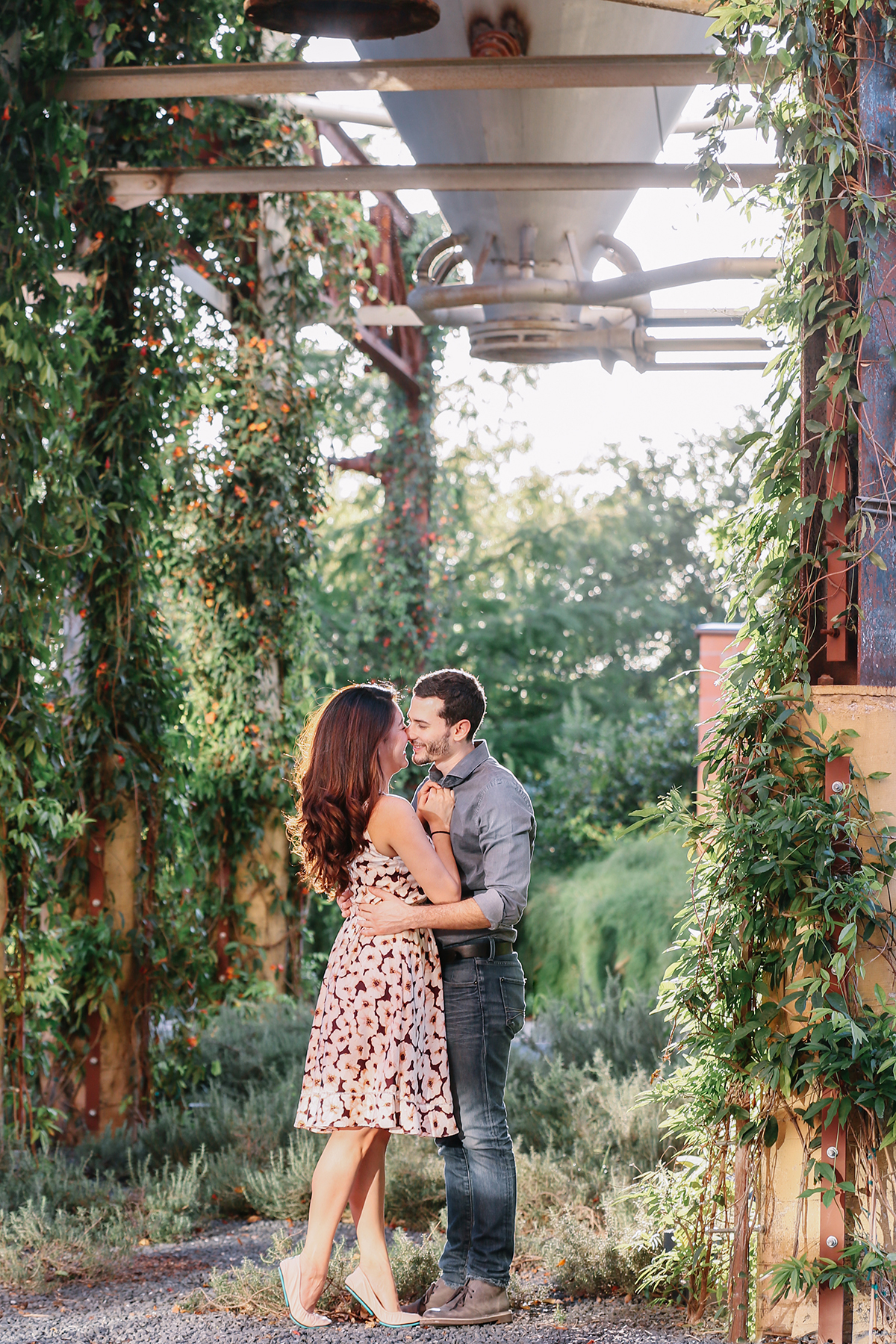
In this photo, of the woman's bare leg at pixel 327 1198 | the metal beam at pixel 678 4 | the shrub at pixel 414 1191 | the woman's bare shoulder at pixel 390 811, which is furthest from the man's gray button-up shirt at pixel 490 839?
the metal beam at pixel 678 4

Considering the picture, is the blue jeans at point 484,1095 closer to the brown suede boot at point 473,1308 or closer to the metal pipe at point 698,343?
the brown suede boot at point 473,1308

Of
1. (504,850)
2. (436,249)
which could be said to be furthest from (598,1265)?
(436,249)

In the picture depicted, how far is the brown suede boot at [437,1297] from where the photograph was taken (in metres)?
3.38

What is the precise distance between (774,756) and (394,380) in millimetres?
9231

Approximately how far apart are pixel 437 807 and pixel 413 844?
193 millimetres

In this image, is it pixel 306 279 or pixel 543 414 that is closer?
pixel 306 279

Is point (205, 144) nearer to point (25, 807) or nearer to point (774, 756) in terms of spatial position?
point (25, 807)

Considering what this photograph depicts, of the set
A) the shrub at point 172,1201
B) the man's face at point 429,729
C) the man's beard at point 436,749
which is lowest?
the shrub at point 172,1201

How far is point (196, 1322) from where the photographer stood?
12.0ft

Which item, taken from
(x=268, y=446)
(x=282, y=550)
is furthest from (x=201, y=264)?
(x=282, y=550)

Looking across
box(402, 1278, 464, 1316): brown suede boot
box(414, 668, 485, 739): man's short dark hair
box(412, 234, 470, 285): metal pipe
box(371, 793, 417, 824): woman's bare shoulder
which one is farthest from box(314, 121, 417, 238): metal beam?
box(402, 1278, 464, 1316): brown suede boot

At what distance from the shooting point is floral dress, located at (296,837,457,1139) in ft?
10.5

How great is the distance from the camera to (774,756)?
3152 mm

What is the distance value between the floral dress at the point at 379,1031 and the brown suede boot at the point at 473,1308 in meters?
0.44
